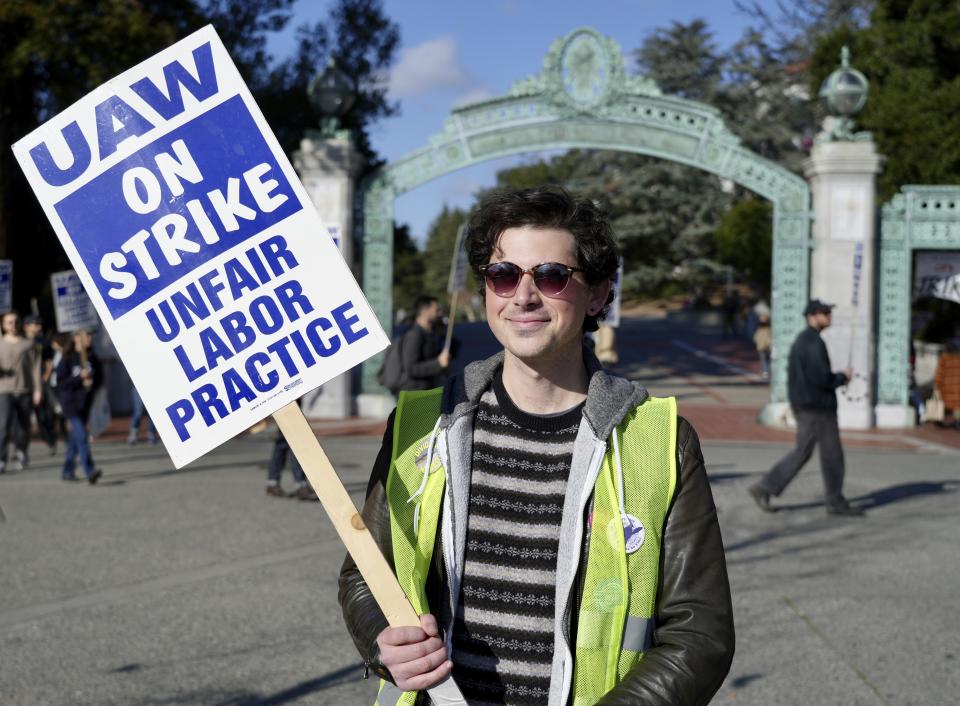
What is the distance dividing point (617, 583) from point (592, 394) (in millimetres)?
366

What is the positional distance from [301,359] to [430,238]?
111787 millimetres

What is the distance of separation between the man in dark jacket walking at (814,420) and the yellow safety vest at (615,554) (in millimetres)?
7682

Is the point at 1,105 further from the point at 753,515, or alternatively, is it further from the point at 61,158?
the point at 61,158

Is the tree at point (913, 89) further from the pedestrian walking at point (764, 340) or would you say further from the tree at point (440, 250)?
the tree at point (440, 250)

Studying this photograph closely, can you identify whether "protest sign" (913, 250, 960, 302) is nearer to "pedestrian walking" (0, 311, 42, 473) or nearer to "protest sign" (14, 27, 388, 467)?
"pedestrian walking" (0, 311, 42, 473)

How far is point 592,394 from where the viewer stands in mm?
2348

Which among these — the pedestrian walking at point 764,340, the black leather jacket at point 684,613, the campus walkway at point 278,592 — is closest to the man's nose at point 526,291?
the black leather jacket at point 684,613

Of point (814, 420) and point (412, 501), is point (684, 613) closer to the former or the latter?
point (412, 501)

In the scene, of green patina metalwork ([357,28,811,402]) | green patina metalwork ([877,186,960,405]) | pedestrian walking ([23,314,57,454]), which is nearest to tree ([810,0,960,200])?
green patina metalwork ([877,186,960,405])

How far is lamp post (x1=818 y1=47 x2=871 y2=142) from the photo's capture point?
17578 millimetres

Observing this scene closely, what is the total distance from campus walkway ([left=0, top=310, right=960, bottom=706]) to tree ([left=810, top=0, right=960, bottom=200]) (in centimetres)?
1073

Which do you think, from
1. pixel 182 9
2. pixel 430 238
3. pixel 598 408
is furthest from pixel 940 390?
pixel 430 238

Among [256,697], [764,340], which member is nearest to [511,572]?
[256,697]

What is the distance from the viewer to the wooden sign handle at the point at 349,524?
219cm
